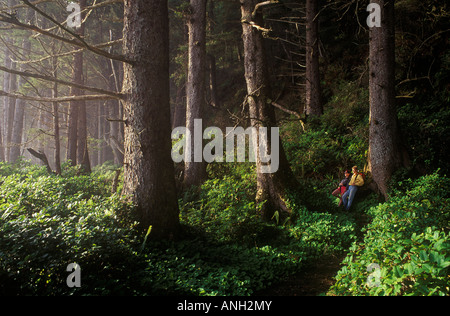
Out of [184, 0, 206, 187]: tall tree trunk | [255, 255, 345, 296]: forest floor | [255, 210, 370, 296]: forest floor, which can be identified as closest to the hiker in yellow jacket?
[255, 210, 370, 296]: forest floor

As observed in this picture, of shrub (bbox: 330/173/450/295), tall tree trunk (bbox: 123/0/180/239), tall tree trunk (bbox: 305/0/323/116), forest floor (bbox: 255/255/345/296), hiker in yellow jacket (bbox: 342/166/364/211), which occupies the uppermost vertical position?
tall tree trunk (bbox: 305/0/323/116)

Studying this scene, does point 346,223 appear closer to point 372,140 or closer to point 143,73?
point 372,140

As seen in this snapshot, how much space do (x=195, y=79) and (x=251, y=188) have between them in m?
4.89

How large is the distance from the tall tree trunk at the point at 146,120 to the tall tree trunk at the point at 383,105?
6.51 m

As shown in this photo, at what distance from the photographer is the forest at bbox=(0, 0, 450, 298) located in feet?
12.3

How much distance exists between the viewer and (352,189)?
8.09 m

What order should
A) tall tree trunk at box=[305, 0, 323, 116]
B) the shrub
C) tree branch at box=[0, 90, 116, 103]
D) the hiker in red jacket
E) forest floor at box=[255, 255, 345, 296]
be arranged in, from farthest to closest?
1. tall tree trunk at box=[305, 0, 323, 116]
2. the hiker in red jacket
3. tree branch at box=[0, 90, 116, 103]
4. forest floor at box=[255, 255, 345, 296]
5. the shrub

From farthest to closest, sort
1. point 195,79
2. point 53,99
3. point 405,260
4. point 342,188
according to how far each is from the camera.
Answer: point 195,79, point 342,188, point 53,99, point 405,260

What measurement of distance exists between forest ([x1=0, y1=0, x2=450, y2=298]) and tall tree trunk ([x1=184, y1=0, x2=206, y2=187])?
0.14 ft

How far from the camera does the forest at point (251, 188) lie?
3.75 m

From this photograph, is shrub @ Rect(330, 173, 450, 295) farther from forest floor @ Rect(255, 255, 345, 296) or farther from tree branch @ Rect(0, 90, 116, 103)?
tree branch @ Rect(0, 90, 116, 103)

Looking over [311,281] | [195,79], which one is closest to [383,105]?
[311,281]

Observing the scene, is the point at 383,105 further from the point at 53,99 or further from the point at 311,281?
the point at 53,99
